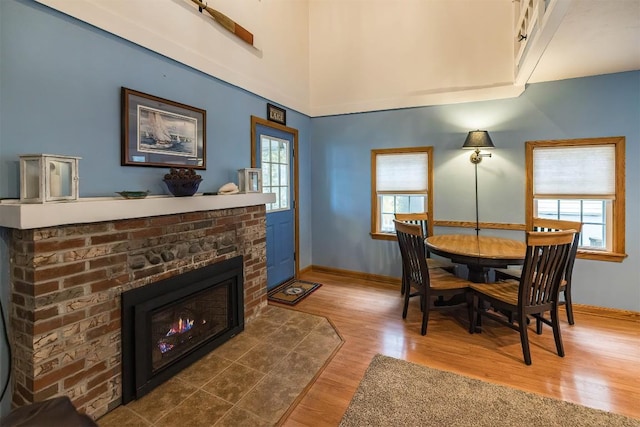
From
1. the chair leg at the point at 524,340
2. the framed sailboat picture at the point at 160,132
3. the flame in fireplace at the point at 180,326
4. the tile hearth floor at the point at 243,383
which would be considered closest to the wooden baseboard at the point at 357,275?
the tile hearth floor at the point at 243,383

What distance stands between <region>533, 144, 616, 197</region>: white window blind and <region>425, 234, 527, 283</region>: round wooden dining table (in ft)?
3.01

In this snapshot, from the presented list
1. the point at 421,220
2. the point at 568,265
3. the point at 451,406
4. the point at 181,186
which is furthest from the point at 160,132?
the point at 568,265

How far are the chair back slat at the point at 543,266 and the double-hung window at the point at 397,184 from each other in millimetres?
1688

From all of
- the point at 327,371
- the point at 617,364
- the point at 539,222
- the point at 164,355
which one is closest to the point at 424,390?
the point at 327,371

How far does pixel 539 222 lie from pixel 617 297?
1097 mm

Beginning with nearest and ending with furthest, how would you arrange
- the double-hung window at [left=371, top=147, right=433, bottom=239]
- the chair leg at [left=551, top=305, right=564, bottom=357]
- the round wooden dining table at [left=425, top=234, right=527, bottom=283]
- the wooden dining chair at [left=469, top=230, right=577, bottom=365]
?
the wooden dining chair at [left=469, top=230, right=577, bottom=365], the chair leg at [left=551, top=305, right=564, bottom=357], the round wooden dining table at [left=425, top=234, right=527, bottom=283], the double-hung window at [left=371, top=147, right=433, bottom=239]

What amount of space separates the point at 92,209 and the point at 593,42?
3843 millimetres

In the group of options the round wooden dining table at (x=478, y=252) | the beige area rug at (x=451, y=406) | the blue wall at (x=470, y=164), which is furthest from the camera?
the blue wall at (x=470, y=164)

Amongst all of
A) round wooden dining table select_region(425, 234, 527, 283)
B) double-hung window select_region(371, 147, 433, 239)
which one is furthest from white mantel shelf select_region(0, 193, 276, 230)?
double-hung window select_region(371, 147, 433, 239)

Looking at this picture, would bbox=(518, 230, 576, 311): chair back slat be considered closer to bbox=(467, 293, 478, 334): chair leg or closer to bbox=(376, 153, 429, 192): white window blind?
bbox=(467, 293, 478, 334): chair leg

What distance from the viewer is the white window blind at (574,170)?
307cm

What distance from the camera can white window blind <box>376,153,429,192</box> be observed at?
12.9ft

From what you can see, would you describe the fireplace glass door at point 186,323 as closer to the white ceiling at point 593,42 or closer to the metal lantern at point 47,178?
the metal lantern at point 47,178

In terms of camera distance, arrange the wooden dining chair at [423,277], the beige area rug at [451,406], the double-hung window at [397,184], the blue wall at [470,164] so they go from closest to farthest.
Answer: the beige area rug at [451,406] < the wooden dining chair at [423,277] < the blue wall at [470,164] < the double-hung window at [397,184]
